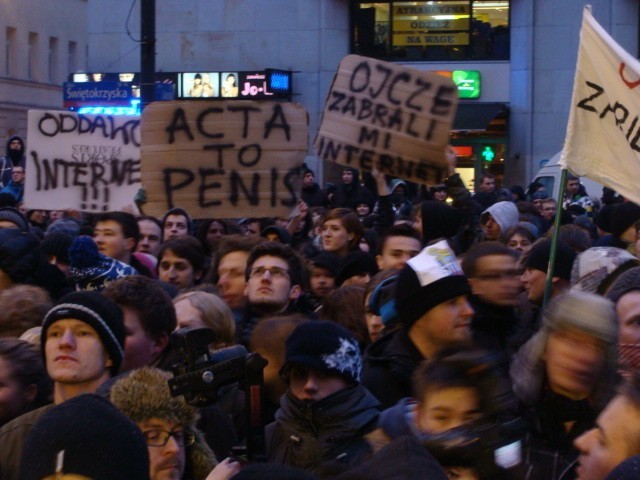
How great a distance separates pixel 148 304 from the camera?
4965mm

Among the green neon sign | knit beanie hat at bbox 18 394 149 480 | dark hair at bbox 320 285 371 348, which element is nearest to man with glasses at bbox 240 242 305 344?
dark hair at bbox 320 285 371 348

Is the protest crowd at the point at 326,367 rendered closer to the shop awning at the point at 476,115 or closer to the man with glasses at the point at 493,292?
the man with glasses at the point at 493,292

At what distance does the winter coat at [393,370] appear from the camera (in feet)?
14.6

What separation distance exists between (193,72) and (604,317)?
87.6 feet

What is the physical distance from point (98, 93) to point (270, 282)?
7659 mm

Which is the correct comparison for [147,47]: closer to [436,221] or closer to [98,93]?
[98,93]

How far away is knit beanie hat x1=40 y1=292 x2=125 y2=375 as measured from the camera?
4281 mm

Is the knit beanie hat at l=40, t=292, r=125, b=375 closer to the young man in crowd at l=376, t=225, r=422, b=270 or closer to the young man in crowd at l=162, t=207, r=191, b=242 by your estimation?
the young man in crowd at l=376, t=225, r=422, b=270

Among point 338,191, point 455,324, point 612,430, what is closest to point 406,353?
point 455,324

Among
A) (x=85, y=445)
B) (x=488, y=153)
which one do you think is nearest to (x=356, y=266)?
(x=85, y=445)

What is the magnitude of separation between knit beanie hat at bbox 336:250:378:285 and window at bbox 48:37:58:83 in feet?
135

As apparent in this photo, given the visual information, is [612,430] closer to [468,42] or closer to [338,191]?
[338,191]

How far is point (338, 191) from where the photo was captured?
16.2m

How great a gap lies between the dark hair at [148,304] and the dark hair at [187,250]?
2479 mm
